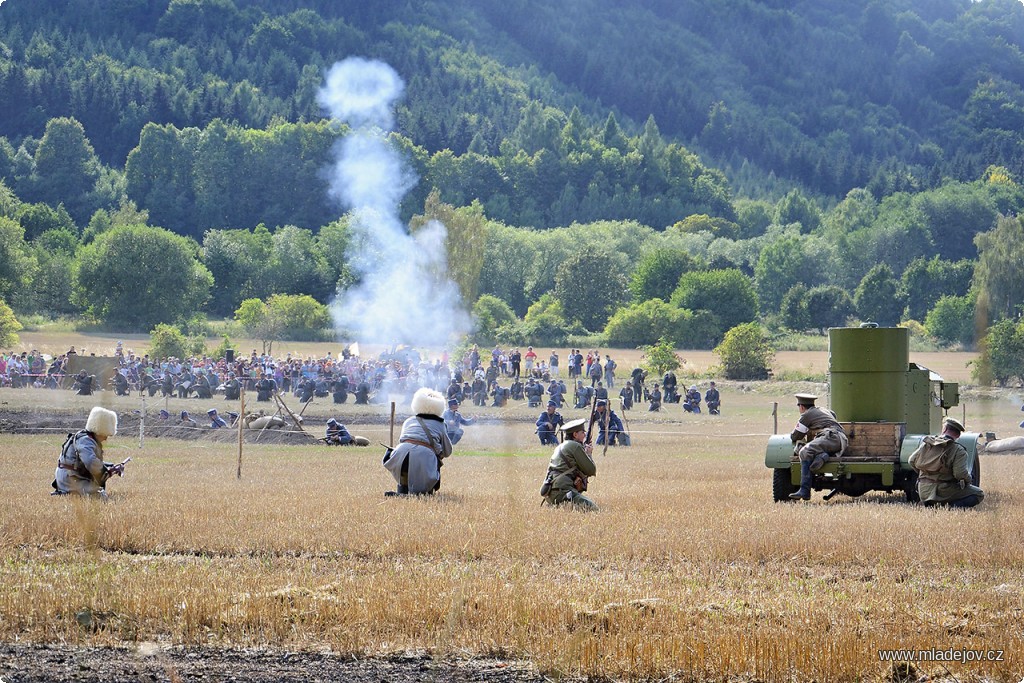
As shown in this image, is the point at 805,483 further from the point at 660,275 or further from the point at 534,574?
Answer: the point at 660,275

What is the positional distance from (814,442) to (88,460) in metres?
8.64

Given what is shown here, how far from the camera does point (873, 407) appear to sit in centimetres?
1828

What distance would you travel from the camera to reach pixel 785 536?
1274 centimetres

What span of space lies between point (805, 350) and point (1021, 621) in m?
76.9

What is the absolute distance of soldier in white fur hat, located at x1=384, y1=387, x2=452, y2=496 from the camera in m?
16.1

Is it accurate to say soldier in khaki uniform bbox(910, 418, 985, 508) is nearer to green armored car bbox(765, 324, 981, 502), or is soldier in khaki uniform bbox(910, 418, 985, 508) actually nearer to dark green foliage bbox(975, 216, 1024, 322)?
green armored car bbox(765, 324, 981, 502)

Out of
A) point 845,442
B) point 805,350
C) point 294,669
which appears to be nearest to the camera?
point 294,669

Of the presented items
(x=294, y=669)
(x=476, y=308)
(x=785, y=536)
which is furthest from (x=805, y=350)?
(x=294, y=669)

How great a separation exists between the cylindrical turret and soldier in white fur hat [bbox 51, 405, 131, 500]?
9.51m

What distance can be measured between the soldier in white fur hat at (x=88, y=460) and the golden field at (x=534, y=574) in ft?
1.73

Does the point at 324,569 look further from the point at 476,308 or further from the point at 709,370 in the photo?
the point at 476,308

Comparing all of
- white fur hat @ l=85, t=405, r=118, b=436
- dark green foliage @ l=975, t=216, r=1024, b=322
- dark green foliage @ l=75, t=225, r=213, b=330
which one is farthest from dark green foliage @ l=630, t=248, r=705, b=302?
white fur hat @ l=85, t=405, r=118, b=436

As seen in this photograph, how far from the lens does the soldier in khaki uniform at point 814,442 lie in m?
16.6

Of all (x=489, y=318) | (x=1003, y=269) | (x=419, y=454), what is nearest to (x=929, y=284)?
(x=1003, y=269)
